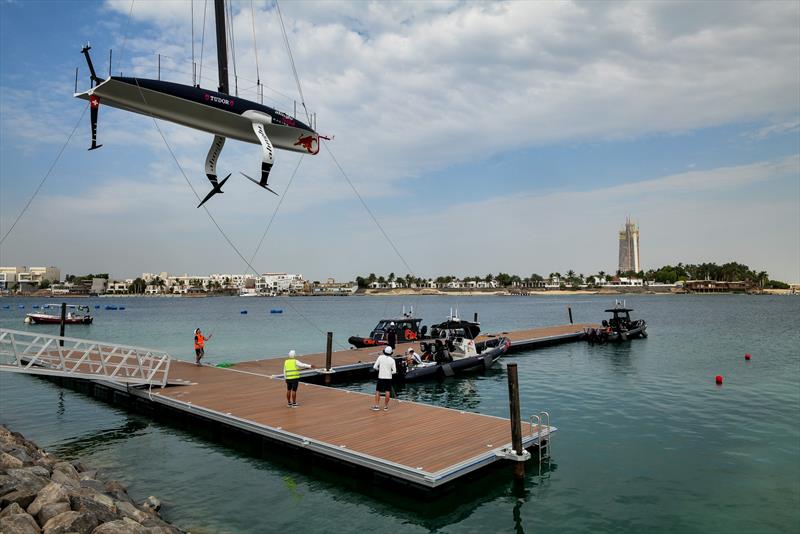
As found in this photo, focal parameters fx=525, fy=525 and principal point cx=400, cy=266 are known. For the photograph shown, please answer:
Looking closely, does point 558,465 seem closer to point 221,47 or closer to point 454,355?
point 454,355

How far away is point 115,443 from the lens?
56.5 feet

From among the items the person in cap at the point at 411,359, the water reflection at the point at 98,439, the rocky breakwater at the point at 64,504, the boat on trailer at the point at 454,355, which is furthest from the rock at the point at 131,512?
the person in cap at the point at 411,359

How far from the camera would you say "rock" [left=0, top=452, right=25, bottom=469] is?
1127cm

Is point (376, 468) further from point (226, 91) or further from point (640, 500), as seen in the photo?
point (226, 91)

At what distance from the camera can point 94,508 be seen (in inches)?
368

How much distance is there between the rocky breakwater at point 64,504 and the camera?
8477mm

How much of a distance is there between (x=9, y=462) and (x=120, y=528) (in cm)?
483

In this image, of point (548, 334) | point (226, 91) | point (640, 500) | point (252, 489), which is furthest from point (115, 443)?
point (548, 334)

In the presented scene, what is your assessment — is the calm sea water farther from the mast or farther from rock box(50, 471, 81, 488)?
the mast

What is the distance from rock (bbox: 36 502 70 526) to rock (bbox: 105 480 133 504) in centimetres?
217

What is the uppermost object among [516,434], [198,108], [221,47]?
[221,47]

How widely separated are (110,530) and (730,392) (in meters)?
26.1

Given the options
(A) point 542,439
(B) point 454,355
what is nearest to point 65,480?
(A) point 542,439

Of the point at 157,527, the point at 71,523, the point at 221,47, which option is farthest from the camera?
the point at 221,47
